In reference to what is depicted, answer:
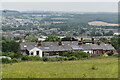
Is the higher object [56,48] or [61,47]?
[61,47]

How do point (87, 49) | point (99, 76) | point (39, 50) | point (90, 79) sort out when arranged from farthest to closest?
point (87, 49)
point (39, 50)
point (99, 76)
point (90, 79)

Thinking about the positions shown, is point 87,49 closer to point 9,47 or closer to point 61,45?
point 61,45

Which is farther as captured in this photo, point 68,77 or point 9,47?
point 9,47

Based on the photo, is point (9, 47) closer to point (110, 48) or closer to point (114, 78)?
point (110, 48)

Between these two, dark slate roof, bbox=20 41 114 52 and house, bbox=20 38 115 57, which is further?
dark slate roof, bbox=20 41 114 52

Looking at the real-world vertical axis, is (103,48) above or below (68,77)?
below

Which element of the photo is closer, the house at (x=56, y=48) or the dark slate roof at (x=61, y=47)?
the house at (x=56, y=48)

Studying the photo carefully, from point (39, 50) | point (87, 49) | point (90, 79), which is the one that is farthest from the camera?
point (87, 49)

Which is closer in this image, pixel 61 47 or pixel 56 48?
pixel 56 48

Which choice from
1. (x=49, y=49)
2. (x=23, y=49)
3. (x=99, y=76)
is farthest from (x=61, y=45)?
(x=99, y=76)
